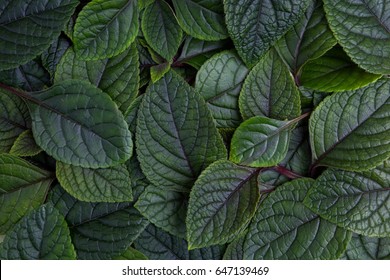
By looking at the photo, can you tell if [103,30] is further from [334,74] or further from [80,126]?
[334,74]

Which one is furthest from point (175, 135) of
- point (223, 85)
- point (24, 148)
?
point (24, 148)

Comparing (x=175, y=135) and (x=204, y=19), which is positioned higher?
(x=204, y=19)

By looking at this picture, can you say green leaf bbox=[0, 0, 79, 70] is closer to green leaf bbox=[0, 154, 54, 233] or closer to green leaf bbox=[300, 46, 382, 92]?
green leaf bbox=[0, 154, 54, 233]

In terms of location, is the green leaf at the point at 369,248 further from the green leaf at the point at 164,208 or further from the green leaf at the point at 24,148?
the green leaf at the point at 24,148

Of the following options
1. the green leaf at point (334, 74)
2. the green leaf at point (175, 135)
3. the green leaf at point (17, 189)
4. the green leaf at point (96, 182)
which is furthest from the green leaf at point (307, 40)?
the green leaf at point (17, 189)

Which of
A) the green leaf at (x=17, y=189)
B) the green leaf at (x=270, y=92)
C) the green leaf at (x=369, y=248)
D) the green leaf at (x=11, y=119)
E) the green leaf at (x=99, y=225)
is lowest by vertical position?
the green leaf at (x=369, y=248)

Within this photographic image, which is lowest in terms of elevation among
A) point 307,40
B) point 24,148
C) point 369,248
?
point 369,248

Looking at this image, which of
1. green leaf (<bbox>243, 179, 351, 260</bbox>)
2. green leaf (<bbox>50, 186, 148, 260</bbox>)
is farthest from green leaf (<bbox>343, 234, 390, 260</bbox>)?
green leaf (<bbox>50, 186, 148, 260</bbox>)
